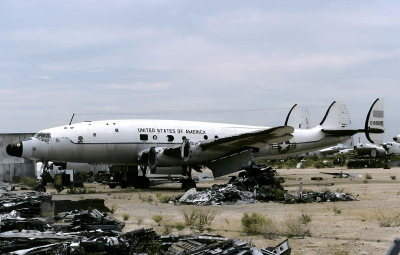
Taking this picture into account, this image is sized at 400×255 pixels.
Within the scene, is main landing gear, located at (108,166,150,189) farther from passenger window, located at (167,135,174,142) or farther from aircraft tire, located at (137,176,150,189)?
passenger window, located at (167,135,174,142)

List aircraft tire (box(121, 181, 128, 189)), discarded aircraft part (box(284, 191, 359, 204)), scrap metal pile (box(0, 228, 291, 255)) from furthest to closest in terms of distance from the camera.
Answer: aircraft tire (box(121, 181, 128, 189)), discarded aircraft part (box(284, 191, 359, 204)), scrap metal pile (box(0, 228, 291, 255))

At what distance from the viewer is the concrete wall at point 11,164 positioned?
1710 inches

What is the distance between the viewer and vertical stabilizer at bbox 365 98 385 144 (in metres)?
30.2

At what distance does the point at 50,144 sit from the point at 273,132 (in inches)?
463

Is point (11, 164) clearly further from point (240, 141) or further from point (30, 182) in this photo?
point (240, 141)

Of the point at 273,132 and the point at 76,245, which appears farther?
the point at 273,132

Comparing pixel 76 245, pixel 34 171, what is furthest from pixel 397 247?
pixel 34 171

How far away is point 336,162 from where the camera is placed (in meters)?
59.5

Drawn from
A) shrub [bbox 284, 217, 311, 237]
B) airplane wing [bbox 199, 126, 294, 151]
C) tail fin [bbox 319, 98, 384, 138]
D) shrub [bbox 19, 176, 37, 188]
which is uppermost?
tail fin [bbox 319, 98, 384, 138]

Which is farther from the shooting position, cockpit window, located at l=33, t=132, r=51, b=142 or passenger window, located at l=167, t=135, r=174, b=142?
passenger window, located at l=167, t=135, r=174, b=142

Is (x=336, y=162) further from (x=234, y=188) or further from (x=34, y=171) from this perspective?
(x=234, y=188)

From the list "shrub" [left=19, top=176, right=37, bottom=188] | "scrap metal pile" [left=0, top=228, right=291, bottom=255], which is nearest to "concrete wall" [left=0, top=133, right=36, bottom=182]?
"shrub" [left=19, top=176, right=37, bottom=188]

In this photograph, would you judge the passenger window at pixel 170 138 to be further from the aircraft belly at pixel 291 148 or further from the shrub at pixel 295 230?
the shrub at pixel 295 230

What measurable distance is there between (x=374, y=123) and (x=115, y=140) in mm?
17906
